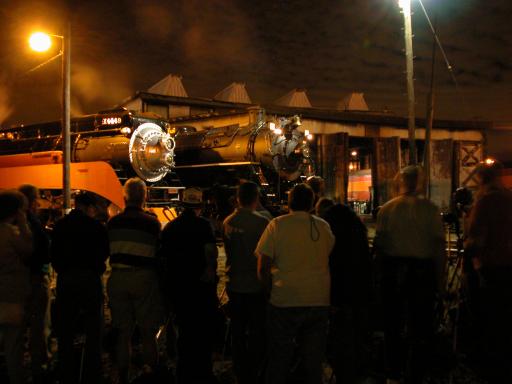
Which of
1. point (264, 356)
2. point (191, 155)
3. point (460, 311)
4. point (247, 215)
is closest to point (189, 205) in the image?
point (247, 215)

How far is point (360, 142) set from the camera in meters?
27.4

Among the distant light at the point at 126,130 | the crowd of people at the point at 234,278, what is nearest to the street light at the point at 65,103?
the distant light at the point at 126,130

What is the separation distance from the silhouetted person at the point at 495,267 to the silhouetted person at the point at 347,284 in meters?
1.13

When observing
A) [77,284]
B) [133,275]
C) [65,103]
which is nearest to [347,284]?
[133,275]

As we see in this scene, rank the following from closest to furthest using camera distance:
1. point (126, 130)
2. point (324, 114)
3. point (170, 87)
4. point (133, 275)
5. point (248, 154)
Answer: point (133, 275)
point (126, 130)
point (248, 154)
point (324, 114)
point (170, 87)

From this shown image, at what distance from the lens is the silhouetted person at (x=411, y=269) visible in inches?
182

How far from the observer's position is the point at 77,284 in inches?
186

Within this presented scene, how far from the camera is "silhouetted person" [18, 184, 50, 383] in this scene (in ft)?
16.3

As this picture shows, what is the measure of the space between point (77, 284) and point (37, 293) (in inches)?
34.8

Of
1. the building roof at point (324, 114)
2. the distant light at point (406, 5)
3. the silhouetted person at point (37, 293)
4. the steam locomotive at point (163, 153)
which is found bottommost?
the silhouetted person at point (37, 293)

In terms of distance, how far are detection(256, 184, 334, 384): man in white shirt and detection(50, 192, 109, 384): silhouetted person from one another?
68.7 inches

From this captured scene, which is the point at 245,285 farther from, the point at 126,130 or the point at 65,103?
the point at 126,130

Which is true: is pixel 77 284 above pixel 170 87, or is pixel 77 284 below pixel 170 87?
below

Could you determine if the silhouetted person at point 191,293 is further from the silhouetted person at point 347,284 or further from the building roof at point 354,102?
the building roof at point 354,102
